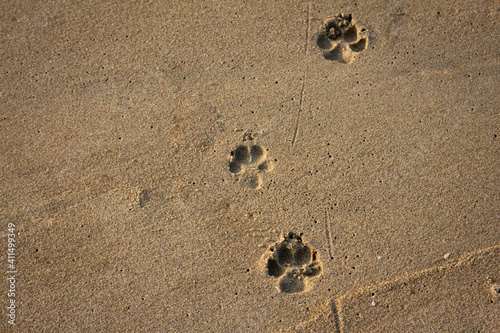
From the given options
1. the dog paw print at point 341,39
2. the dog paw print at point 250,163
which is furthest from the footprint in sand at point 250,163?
the dog paw print at point 341,39

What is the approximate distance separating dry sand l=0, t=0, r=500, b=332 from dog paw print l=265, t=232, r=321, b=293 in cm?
1

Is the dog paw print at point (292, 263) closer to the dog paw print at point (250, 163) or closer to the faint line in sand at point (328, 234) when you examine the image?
the faint line in sand at point (328, 234)

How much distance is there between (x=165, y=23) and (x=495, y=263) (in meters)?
2.35

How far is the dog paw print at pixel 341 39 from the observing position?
6.95 ft

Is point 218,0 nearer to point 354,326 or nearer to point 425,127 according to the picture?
point 425,127

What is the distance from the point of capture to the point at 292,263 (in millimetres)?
1955

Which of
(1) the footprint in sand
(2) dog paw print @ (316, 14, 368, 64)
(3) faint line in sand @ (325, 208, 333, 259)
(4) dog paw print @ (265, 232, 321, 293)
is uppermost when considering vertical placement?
(2) dog paw print @ (316, 14, 368, 64)

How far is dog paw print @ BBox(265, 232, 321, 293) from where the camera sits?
193 cm

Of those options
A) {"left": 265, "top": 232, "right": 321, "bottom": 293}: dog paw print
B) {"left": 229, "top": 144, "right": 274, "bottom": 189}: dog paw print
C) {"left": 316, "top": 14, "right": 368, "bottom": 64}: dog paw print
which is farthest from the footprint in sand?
{"left": 316, "top": 14, "right": 368, "bottom": 64}: dog paw print

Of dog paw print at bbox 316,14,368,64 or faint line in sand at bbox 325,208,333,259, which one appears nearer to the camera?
faint line in sand at bbox 325,208,333,259

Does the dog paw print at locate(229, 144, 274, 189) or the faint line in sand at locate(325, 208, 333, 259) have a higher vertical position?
the dog paw print at locate(229, 144, 274, 189)

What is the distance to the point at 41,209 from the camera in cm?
200

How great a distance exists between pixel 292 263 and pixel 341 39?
138cm

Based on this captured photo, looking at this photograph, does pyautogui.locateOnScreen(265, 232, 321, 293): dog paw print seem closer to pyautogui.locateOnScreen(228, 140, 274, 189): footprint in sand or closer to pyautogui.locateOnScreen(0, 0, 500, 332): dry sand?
pyautogui.locateOnScreen(0, 0, 500, 332): dry sand
